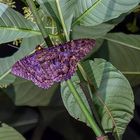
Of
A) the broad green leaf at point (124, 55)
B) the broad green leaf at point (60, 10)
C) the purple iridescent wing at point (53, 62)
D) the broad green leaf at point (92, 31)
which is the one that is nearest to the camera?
the purple iridescent wing at point (53, 62)

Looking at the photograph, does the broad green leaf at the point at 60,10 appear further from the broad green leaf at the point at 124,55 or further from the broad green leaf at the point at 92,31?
the broad green leaf at the point at 124,55

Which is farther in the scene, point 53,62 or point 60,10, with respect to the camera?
point 60,10

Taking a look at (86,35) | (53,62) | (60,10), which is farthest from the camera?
(86,35)

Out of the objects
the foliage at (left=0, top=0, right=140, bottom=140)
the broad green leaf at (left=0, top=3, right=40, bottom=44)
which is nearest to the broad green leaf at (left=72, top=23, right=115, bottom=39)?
the foliage at (left=0, top=0, right=140, bottom=140)

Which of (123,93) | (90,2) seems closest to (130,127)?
(123,93)

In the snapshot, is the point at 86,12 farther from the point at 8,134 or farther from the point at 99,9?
the point at 8,134

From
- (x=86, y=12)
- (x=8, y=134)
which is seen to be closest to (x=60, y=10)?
(x=86, y=12)

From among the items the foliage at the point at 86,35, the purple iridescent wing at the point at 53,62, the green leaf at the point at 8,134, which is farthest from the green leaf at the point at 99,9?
the green leaf at the point at 8,134
